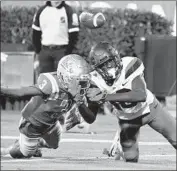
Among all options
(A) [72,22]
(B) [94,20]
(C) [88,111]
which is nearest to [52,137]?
(C) [88,111]

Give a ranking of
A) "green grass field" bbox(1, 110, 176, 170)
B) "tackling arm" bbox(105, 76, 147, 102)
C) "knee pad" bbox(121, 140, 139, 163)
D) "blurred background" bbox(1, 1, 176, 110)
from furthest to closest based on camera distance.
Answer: "blurred background" bbox(1, 1, 176, 110)
"knee pad" bbox(121, 140, 139, 163)
"tackling arm" bbox(105, 76, 147, 102)
"green grass field" bbox(1, 110, 176, 170)

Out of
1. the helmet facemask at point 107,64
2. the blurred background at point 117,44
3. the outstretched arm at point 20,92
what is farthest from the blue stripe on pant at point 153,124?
the blurred background at point 117,44

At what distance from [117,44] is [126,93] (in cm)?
852

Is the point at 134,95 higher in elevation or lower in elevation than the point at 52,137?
higher

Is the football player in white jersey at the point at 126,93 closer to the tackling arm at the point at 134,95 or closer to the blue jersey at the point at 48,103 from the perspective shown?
the tackling arm at the point at 134,95

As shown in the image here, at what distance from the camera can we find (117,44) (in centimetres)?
1845

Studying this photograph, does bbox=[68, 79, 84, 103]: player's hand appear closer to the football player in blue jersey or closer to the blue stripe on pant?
the football player in blue jersey

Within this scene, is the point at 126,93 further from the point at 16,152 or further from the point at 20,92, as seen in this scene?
the point at 16,152

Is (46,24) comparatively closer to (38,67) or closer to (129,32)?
(38,67)

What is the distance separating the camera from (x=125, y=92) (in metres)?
10.0

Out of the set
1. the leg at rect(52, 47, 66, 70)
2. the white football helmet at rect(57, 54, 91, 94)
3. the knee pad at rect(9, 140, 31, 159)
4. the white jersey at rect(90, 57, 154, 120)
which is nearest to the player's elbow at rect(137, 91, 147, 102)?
the white jersey at rect(90, 57, 154, 120)

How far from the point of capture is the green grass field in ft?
28.2

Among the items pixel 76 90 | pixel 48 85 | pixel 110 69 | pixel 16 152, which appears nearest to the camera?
pixel 110 69

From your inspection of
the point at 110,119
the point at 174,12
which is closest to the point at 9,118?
the point at 110,119
